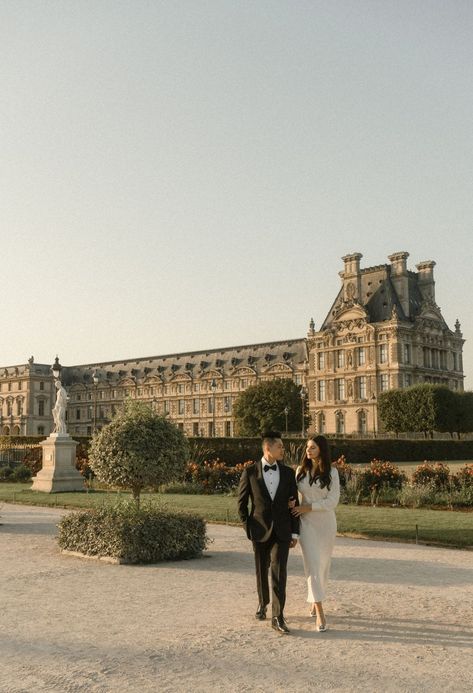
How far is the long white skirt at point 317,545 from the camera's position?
7168 millimetres

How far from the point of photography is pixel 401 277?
254 ft

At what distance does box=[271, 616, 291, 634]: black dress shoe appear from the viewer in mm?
6984

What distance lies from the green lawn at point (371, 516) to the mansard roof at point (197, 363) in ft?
225

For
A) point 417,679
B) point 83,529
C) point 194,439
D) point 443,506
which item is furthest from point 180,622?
point 194,439

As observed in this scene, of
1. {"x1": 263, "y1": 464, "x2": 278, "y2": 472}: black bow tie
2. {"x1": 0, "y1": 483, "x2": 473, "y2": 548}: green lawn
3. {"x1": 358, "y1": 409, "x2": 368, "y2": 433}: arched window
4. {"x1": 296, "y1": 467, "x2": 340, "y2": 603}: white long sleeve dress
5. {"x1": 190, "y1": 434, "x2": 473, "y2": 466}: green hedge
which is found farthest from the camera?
{"x1": 358, "y1": 409, "x2": 368, "y2": 433}: arched window

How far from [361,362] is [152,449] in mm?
64937

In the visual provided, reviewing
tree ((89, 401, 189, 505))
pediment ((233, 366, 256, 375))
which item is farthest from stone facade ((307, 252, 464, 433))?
tree ((89, 401, 189, 505))

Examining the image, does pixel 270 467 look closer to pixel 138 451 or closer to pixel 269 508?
pixel 269 508

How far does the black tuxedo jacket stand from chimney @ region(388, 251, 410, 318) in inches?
2810

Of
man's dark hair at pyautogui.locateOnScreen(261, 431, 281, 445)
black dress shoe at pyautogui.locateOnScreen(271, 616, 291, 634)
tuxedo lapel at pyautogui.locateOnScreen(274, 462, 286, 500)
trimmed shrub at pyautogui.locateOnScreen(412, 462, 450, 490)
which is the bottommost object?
black dress shoe at pyautogui.locateOnScreen(271, 616, 291, 634)

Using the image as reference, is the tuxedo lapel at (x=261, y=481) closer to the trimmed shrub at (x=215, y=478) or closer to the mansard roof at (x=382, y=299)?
the trimmed shrub at (x=215, y=478)

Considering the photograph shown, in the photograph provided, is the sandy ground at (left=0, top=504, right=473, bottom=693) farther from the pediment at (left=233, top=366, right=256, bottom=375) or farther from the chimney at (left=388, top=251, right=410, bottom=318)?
the pediment at (left=233, top=366, right=256, bottom=375)

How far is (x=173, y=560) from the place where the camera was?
37.4 ft

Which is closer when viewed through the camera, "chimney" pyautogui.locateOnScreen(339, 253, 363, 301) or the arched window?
the arched window
